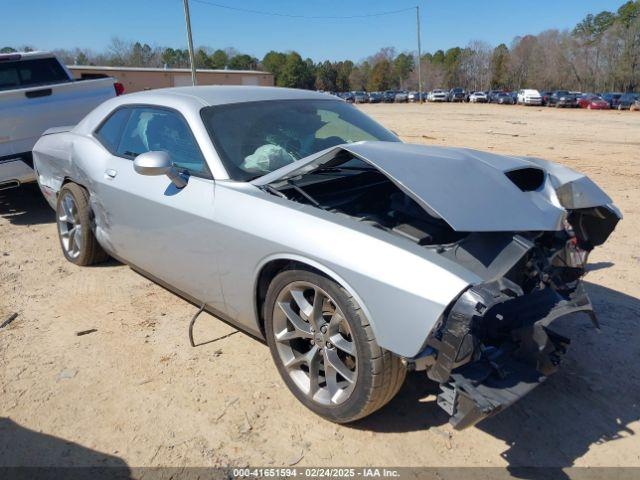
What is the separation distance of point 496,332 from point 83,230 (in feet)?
11.7

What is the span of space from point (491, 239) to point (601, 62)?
8163 centimetres

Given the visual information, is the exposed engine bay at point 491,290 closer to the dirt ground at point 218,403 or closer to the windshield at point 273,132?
the windshield at point 273,132

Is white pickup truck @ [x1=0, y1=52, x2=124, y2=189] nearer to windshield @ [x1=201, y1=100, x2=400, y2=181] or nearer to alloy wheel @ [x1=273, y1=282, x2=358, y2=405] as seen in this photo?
windshield @ [x1=201, y1=100, x2=400, y2=181]

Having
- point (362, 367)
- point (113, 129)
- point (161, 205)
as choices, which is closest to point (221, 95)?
point (161, 205)

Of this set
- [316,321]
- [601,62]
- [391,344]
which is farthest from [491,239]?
[601,62]

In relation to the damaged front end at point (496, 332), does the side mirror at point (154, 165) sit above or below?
above

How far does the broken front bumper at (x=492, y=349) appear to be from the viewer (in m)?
1.97

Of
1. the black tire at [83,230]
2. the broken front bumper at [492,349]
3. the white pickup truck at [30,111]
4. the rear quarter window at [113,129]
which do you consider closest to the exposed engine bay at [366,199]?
the broken front bumper at [492,349]

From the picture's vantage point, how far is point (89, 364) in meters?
3.13

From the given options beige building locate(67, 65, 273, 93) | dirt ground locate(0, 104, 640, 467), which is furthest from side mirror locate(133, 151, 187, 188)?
beige building locate(67, 65, 273, 93)

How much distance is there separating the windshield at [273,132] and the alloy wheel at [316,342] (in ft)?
2.72

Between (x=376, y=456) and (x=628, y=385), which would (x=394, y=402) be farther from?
(x=628, y=385)

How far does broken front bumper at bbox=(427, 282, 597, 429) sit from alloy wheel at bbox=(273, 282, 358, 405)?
459mm

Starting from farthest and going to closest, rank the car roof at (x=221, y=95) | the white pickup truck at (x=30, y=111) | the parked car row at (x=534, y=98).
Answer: the parked car row at (x=534, y=98) < the white pickup truck at (x=30, y=111) < the car roof at (x=221, y=95)
